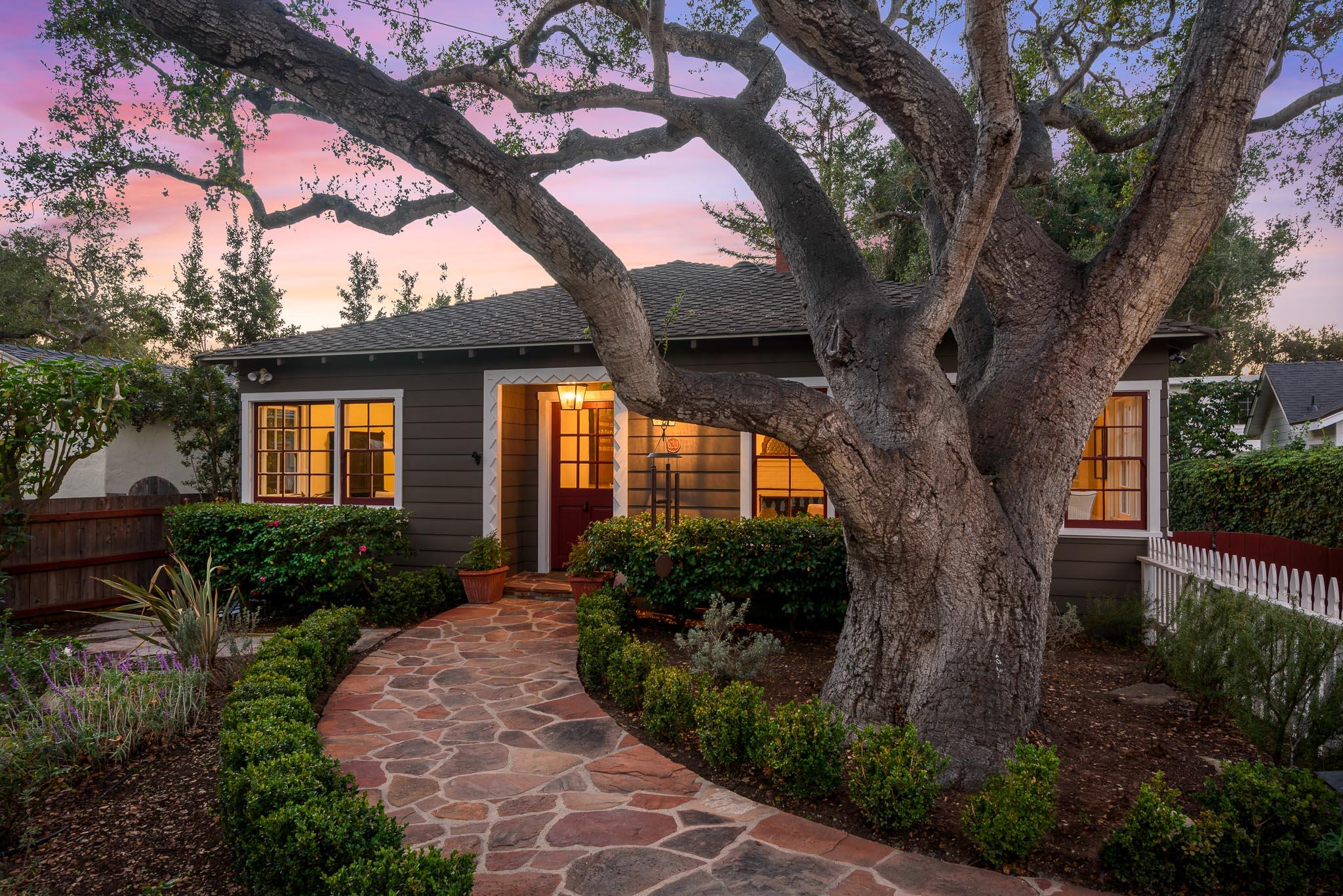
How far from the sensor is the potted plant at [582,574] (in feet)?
25.5

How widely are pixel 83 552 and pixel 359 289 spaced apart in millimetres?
20352

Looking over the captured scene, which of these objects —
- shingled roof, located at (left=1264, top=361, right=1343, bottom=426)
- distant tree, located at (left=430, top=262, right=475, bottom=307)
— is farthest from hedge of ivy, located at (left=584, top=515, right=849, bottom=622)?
distant tree, located at (left=430, top=262, right=475, bottom=307)

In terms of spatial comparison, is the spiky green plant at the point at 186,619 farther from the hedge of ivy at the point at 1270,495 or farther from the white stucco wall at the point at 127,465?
the hedge of ivy at the point at 1270,495

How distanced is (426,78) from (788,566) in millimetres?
4933

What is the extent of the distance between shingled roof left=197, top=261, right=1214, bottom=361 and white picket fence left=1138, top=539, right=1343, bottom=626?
217 cm

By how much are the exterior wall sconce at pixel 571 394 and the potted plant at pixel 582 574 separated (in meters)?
1.83

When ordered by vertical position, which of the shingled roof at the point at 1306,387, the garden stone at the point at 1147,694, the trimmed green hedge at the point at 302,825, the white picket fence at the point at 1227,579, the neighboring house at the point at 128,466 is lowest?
the garden stone at the point at 1147,694

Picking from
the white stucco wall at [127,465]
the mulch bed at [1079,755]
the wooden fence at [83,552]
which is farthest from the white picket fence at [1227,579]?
the white stucco wall at [127,465]

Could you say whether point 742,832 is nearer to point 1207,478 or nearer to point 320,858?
point 320,858

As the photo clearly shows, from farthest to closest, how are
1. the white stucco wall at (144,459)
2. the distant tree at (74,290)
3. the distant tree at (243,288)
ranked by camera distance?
1. the distant tree at (74,290)
2. the distant tree at (243,288)
3. the white stucco wall at (144,459)

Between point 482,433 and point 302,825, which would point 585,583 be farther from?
point 302,825

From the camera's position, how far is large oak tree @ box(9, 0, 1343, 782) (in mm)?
3090

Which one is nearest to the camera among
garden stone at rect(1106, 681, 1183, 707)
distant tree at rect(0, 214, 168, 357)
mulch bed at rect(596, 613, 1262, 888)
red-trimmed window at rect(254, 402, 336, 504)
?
mulch bed at rect(596, 613, 1262, 888)

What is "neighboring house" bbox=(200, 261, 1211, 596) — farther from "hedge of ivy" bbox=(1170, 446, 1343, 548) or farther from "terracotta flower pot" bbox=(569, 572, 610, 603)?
"hedge of ivy" bbox=(1170, 446, 1343, 548)
